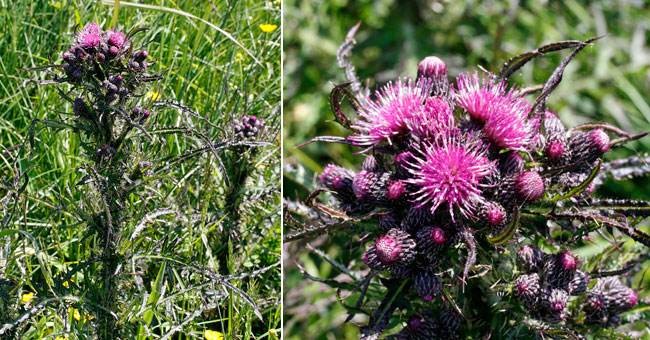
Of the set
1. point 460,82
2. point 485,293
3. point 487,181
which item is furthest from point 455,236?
point 460,82

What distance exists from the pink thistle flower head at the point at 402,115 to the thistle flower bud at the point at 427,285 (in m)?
0.40

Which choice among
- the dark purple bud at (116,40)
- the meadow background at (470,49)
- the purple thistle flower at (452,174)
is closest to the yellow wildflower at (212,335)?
the purple thistle flower at (452,174)

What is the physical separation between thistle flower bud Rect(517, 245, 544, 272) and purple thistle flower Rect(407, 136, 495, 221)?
8.8 inches

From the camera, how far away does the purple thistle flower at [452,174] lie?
5.09 ft

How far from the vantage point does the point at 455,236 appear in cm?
160

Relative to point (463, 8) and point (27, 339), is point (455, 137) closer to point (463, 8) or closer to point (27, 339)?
point (27, 339)

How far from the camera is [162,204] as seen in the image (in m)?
1.97

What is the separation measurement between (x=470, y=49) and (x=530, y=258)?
3364mm

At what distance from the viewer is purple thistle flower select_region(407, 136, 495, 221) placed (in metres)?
1.55

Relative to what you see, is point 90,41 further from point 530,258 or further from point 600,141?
point 600,141

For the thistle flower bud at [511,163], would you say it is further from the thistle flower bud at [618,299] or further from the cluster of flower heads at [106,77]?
the cluster of flower heads at [106,77]

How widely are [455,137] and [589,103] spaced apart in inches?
137

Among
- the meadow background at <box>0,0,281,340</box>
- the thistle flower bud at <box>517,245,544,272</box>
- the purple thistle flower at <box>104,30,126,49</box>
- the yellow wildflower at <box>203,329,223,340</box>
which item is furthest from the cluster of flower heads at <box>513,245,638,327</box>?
the purple thistle flower at <box>104,30,126,49</box>

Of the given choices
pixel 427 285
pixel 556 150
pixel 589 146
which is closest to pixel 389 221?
pixel 427 285
